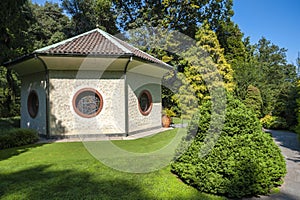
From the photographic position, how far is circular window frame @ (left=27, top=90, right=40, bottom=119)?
424 inches

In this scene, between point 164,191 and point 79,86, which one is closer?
point 164,191

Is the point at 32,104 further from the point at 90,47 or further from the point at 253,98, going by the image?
the point at 253,98

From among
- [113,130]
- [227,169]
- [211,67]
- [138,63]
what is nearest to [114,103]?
[113,130]

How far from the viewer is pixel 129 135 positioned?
1035cm

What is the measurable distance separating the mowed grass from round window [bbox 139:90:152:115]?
17.7ft

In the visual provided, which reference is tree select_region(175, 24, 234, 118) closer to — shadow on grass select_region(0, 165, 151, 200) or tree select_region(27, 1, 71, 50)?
shadow on grass select_region(0, 165, 151, 200)

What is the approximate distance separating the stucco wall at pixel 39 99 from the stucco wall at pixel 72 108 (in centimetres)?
58

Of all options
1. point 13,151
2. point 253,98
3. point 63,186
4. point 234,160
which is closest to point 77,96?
point 13,151

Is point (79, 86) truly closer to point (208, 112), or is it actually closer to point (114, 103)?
point (114, 103)

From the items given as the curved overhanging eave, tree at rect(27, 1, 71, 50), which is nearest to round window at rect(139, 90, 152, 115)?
the curved overhanging eave

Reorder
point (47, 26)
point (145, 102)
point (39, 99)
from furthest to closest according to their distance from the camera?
point (47, 26) → point (145, 102) → point (39, 99)

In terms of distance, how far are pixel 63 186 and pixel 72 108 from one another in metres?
6.09

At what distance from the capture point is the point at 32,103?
11.2 metres

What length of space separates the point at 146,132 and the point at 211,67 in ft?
26.6
